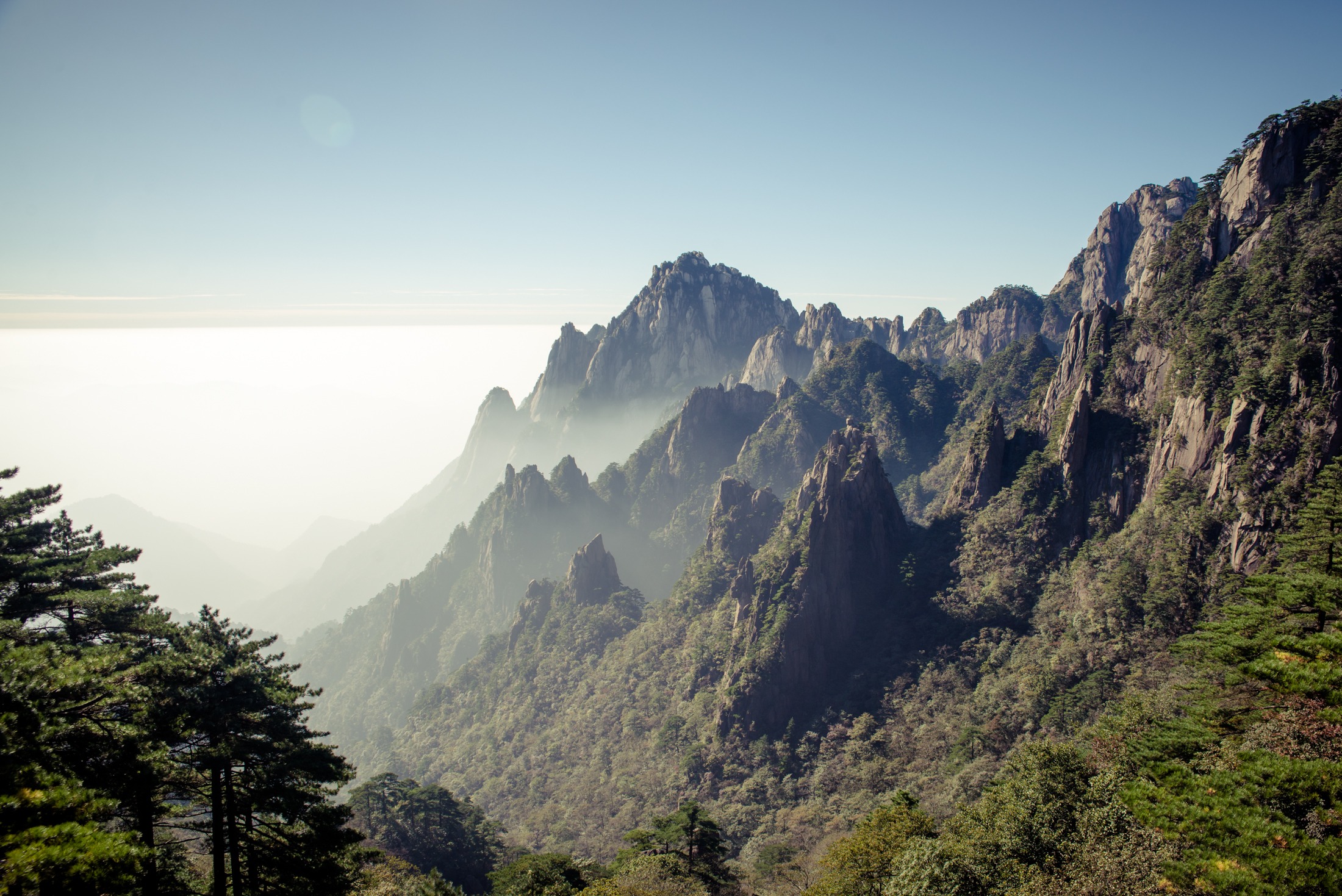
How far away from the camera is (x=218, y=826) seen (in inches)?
831

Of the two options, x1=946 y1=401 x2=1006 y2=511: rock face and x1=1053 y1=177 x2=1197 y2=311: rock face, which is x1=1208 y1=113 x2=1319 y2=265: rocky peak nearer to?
x1=946 y1=401 x2=1006 y2=511: rock face

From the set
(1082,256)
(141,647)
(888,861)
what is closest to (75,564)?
(141,647)

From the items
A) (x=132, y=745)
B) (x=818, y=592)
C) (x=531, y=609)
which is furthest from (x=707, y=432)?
(x=132, y=745)

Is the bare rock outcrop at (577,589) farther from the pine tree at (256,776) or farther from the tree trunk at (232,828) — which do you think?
the tree trunk at (232,828)

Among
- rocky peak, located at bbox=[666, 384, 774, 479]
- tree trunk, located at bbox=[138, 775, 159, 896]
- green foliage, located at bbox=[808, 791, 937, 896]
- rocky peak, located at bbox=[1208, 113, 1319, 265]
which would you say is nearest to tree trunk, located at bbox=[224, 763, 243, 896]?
tree trunk, located at bbox=[138, 775, 159, 896]

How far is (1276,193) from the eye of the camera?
65875mm

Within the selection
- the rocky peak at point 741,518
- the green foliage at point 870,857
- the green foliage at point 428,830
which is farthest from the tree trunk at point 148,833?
the rocky peak at point 741,518

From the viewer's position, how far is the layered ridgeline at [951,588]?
186 ft

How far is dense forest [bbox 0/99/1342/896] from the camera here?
2072cm

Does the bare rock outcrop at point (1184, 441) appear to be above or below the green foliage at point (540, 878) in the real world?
above

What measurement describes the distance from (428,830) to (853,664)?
56.2 metres

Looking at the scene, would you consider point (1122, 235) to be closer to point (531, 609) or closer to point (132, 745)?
point (531, 609)

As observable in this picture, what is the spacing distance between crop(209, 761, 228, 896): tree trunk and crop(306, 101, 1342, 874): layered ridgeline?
51492 mm

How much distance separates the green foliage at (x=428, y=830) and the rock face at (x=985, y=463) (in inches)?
3016
